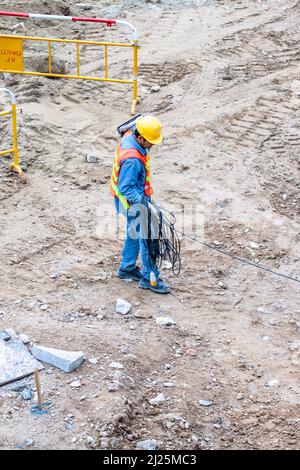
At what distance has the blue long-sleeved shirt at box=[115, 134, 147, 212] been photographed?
6.54m

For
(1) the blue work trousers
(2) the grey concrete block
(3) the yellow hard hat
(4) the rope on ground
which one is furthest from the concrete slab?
(4) the rope on ground

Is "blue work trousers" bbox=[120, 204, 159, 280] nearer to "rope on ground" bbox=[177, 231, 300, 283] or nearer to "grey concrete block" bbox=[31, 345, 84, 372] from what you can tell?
"rope on ground" bbox=[177, 231, 300, 283]

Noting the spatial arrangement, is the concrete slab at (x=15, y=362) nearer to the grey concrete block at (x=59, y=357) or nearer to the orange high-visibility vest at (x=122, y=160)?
the grey concrete block at (x=59, y=357)

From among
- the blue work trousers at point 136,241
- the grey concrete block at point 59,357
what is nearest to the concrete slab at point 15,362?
the grey concrete block at point 59,357

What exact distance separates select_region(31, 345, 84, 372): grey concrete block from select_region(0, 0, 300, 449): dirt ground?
0.26ft

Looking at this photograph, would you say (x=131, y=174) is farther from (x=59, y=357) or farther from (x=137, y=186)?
(x=59, y=357)

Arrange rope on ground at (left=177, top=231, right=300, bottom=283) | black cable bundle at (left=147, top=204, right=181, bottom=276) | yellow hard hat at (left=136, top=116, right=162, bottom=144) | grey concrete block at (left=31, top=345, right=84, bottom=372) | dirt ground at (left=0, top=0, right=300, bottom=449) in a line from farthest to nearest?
1. rope on ground at (left=177, top=231, right=300, bottom=283)
2. black cable bundle at (left=147, top=204, right=181, bottom=276)
3. yellow hard hat at (left=136, top=116, right=162, bottom=144)
4. grey concrete block at (left=31, top=345, right=84, bottom=372)
5. dirt ground at (left=0, top=0, right=300, bottom=449)

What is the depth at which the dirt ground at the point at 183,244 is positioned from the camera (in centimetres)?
530

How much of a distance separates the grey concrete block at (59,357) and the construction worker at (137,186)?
155 centimetres

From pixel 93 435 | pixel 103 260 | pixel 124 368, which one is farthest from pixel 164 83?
pixel 93 435

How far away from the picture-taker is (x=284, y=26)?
1320cm

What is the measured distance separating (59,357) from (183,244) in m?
2.77

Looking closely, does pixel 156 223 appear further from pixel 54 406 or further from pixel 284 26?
pixel 284 26

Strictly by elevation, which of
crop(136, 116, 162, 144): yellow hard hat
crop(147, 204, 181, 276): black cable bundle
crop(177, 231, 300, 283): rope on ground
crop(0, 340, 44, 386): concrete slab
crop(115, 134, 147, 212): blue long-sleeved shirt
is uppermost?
crop(136, 116, 162, 144): yellow hard hat
